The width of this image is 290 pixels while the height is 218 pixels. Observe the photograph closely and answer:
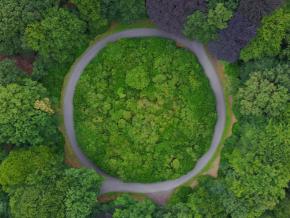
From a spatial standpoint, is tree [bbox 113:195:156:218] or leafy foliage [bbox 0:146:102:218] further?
tree [bbox 113:195:156:218]

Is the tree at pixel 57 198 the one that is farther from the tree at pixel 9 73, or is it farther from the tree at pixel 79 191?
the tree at pixel 9 73

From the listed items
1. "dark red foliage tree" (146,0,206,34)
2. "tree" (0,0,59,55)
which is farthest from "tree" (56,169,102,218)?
"dark red foliage tree" (146,0,206,34)

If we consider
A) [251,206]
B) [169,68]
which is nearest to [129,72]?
[169,68]

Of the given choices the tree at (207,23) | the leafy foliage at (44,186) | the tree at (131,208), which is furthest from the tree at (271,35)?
the leafy foliage at (44,186)

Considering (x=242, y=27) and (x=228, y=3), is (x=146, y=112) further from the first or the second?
(x=228, y=3)

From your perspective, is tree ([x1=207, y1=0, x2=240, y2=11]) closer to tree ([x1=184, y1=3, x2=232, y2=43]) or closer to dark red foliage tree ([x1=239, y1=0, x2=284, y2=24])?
tree ([x1=184, y1=3, x2=232, y2=43])

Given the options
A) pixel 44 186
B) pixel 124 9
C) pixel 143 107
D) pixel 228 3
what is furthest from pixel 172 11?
pixel 44 186

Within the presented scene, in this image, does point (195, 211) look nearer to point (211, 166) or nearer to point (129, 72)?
point (211, 166)
